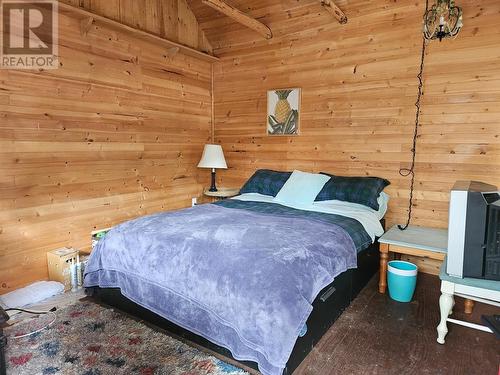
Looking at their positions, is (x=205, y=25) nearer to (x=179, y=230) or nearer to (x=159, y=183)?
(x=159, y=183)

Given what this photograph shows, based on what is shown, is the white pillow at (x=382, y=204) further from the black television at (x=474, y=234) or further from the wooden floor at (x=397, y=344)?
the black television at (x=474, y=234)

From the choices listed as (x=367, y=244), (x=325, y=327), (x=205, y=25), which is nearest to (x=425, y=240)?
(x=367, y=244)

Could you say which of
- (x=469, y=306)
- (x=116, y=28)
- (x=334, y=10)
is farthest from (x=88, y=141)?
(x=469, y=306)

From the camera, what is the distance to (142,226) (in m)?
2.39

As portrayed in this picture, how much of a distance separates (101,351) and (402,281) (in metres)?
2.14

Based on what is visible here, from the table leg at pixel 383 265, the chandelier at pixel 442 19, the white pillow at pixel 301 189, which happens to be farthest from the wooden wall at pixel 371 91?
the chandelier at pixel 442 19

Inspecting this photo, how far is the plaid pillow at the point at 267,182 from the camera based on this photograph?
361cm

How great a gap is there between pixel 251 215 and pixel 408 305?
140 centimetres

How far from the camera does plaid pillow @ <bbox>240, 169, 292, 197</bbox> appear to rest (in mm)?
3605

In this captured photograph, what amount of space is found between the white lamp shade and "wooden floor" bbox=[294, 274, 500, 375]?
87.9 inches

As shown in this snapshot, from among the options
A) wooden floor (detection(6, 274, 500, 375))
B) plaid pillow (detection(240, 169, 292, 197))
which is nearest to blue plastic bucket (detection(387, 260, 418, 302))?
wooden floor (detection(6, 274, 500, 375))

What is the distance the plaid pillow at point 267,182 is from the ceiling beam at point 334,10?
1.64 metres

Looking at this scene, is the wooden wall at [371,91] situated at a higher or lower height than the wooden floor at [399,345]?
higher

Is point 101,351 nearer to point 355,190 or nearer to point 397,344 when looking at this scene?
point 397,344
